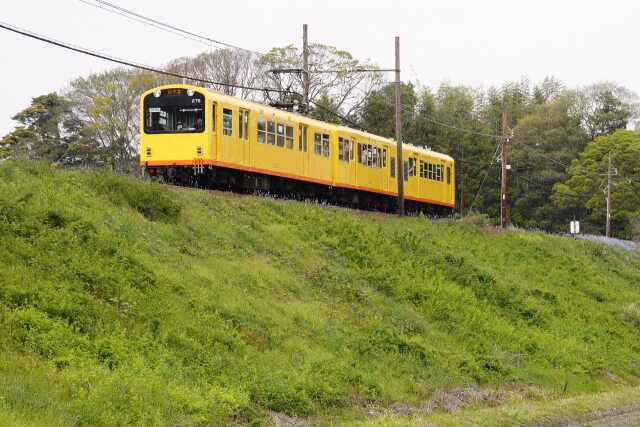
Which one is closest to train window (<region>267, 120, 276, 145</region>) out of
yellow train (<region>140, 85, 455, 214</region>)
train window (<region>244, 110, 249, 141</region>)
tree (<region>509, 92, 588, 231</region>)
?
yellow train (<region>140, 85, 455, 214</region>)

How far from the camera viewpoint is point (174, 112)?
1047 inches

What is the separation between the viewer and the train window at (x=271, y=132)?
2900cm

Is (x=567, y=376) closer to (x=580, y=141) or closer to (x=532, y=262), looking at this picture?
(x=532, y=262)

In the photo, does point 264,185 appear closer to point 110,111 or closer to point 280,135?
point 280,135

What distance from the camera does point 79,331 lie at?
42.3 feet

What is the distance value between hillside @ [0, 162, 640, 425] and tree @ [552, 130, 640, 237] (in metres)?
41.4

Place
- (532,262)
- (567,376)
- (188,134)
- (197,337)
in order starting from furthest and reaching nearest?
(532,262) < (188,134) < (567,376) < (197,337)

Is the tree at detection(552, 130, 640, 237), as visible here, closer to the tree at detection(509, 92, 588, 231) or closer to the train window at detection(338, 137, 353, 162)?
the tree at detection(509, 92, 588, 231)

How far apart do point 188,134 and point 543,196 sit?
53218 mm

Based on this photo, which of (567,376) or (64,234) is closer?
(64,234)

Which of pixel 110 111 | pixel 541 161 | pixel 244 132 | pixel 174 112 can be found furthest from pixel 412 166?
pixel 541 161

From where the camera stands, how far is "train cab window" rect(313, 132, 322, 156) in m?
32.2

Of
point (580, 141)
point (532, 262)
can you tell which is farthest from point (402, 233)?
point (580, 141)

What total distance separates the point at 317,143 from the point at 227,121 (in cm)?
622
